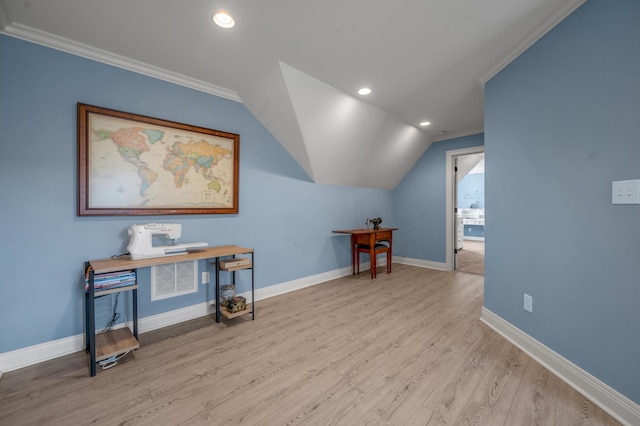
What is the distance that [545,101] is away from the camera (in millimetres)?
1899

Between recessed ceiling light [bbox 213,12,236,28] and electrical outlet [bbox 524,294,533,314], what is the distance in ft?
10.1

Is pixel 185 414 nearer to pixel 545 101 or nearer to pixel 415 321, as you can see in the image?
pixel 415 321

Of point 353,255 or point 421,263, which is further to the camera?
point 421,263

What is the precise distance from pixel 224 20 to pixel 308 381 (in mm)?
2567

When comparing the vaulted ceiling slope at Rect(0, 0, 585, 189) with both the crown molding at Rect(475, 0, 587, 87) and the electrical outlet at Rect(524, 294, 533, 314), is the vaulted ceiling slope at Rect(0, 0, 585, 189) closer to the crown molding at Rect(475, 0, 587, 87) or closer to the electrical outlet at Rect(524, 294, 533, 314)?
the crown molding at Rect(475, 0, 587, 87)

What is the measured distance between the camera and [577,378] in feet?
5.39

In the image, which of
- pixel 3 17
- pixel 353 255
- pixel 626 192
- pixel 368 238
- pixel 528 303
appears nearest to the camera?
pixel 626 192

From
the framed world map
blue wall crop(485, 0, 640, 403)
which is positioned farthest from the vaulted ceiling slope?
the framed world map

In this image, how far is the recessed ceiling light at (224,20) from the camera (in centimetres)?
179

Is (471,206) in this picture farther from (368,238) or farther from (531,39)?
(531,39)

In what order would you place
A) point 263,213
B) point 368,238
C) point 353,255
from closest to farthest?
1. point 263,213
2. point 368,238
3. point 353,255

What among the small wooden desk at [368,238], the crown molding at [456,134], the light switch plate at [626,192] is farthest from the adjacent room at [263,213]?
the crown molding at [456,134]

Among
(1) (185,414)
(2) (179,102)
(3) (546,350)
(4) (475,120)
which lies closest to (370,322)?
(3) (546,350)

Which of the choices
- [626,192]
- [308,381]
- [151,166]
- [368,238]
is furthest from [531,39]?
[151,166]
